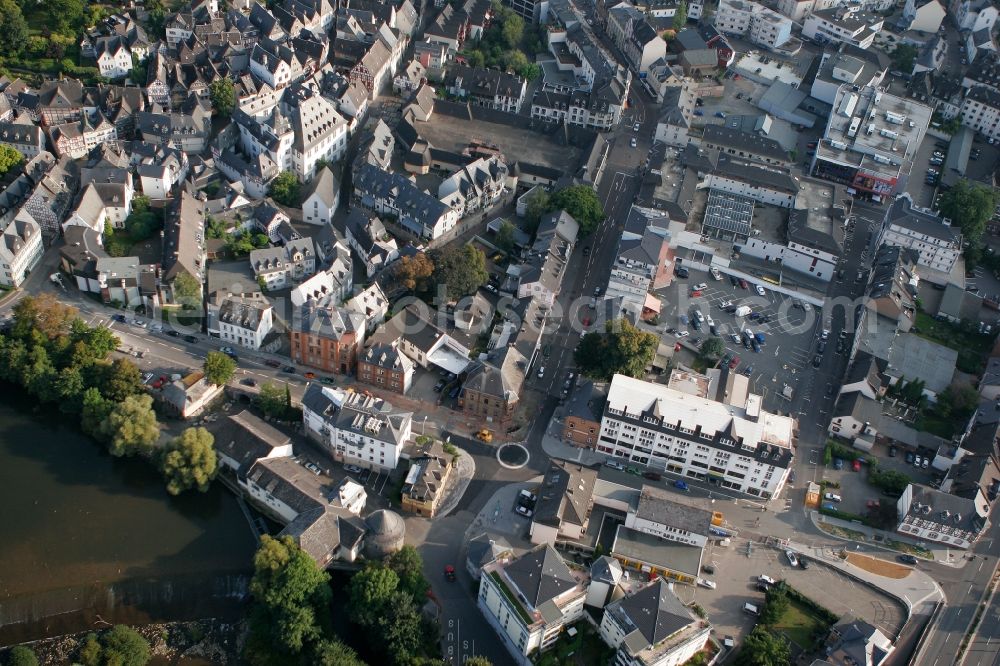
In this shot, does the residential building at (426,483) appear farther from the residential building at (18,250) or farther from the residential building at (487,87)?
the residential building at (487,87)

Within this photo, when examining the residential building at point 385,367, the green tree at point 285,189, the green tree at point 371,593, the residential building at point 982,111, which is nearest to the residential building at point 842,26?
the residential building at point 982,111

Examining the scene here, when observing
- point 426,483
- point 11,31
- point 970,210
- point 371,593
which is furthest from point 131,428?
point 970,210

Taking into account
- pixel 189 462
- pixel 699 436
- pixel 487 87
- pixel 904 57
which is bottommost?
pixel 189 462

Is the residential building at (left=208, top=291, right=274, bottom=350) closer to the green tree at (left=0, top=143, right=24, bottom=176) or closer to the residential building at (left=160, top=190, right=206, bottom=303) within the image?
the residential building at (left=160, top=190, right=206, bottom=303)

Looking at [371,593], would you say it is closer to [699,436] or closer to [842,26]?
[699,436]

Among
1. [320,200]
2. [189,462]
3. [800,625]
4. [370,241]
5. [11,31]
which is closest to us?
[800,625]

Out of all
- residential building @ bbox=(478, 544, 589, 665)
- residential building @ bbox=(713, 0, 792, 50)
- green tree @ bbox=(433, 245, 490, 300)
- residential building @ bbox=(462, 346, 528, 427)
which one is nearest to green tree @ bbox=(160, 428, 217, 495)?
residential building @ bbox=(462, 346, 528, 427)
